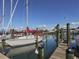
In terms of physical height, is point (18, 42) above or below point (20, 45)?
above

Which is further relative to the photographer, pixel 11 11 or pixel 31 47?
pixel 11 11

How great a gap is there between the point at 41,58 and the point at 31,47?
39.7 feet

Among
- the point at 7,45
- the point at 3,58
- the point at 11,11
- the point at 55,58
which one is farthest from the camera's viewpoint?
the point at 11,11

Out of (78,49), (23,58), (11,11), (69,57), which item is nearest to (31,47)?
(23,58)

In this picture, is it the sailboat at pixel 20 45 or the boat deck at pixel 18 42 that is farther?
the boat deck at pixel 18 42

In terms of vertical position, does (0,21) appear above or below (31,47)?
above

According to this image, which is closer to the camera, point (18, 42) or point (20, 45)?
point (18, 42)

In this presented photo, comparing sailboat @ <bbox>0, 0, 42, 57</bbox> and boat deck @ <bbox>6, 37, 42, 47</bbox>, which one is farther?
boat deck @ <bbox>6, 37, 42, 47</bbox>

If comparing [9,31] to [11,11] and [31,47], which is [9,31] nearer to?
[11,11]

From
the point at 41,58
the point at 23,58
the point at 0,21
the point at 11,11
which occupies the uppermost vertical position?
the point at 11,11

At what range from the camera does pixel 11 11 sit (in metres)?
25.8

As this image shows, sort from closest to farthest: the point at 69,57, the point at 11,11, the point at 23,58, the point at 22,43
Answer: the point at 69,57 → the point at 23,58 → the point at 22,43 → the point at 11,11

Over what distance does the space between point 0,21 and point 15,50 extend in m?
7.35

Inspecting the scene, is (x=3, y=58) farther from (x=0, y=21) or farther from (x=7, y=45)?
(x=0, y=21)
